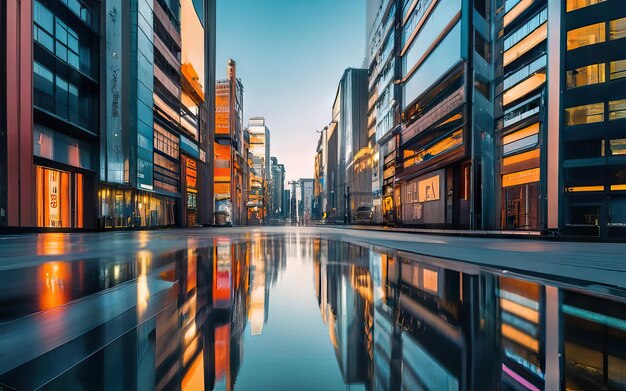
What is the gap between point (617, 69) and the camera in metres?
23.5

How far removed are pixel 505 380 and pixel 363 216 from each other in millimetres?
90250

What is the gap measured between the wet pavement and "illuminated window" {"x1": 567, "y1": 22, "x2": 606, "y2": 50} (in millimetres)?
27717

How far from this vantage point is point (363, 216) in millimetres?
91062

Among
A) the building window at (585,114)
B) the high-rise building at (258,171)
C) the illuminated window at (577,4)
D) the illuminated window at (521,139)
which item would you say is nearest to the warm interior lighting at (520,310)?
the building window at (585,114)

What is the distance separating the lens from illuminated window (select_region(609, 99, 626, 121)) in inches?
915

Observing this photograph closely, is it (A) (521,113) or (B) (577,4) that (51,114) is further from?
(B) (577,4)

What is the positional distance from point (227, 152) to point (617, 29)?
2733 inches

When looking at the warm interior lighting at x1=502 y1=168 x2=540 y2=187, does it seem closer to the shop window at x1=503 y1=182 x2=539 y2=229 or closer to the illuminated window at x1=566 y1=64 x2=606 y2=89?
the shop window at x1=503 y1=182 x2=539 y2=229

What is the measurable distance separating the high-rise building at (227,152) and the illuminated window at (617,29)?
68197 mm

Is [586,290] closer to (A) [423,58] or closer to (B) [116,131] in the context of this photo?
(B) [116,131]

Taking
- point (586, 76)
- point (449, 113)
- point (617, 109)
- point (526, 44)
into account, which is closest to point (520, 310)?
point (617, 109)

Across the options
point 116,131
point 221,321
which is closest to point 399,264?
point 221,321

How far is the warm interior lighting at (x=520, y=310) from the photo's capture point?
3138 mm

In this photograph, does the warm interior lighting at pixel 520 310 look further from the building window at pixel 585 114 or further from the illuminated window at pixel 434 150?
the illuminated window at pixel 434 150
